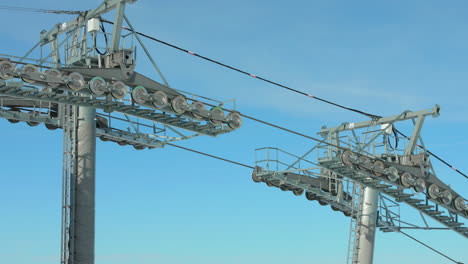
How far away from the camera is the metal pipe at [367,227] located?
4562 centimetres

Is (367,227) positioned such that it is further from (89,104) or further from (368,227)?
(89,104)

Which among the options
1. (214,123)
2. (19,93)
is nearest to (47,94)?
(19,93)

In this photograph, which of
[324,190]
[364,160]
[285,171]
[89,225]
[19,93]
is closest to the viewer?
[19,93]

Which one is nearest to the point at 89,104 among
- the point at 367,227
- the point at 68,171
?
the point at 68,171

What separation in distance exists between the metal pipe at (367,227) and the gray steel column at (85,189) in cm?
1814

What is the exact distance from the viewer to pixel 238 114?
33656 mm

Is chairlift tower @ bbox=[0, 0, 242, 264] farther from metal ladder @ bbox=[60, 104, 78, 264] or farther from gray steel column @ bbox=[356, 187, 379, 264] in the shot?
gray steel column @ bbox=[356, 187, 379, 264]

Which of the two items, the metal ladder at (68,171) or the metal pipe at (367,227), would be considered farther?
the metal pipe at (367,227)

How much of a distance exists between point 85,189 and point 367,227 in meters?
18.9

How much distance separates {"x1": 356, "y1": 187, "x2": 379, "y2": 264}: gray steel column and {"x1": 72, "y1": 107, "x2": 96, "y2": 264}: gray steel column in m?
18.2

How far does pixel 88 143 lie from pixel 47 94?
4046 mm

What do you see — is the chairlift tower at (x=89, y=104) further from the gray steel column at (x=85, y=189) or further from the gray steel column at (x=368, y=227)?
the gray steel column at (x=368, y=227)

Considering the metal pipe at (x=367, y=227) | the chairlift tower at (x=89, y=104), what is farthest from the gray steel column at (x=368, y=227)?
the chairlift tower at (x=89, y=104)

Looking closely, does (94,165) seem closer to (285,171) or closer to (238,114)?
(238,114)
